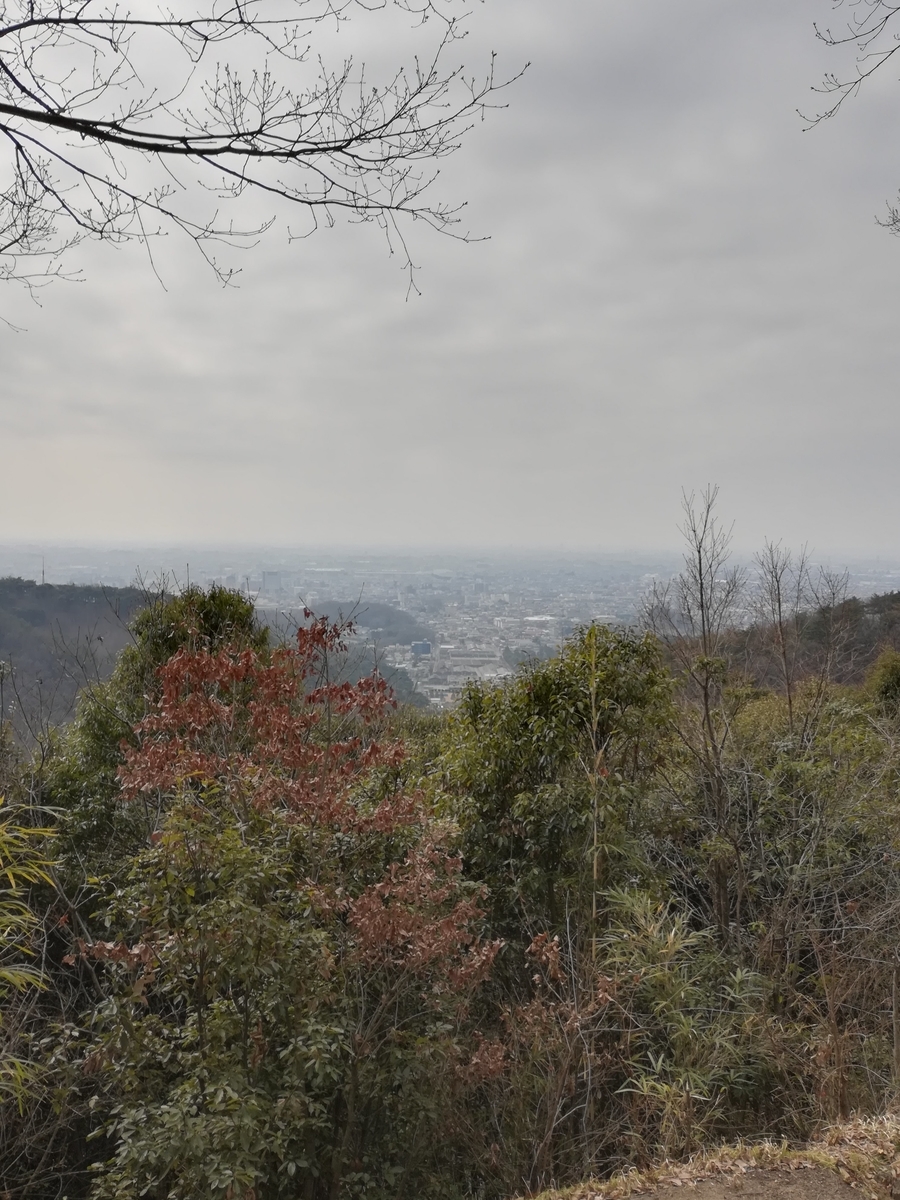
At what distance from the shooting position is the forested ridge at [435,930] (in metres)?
3.24

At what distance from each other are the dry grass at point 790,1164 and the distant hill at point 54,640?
610cm

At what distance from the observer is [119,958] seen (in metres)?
3.16

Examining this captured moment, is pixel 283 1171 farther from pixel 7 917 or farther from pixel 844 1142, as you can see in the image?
pixel 844 1142

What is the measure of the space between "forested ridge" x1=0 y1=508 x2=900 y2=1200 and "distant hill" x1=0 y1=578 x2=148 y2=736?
108 centimetres

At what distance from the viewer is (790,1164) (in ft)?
8.54

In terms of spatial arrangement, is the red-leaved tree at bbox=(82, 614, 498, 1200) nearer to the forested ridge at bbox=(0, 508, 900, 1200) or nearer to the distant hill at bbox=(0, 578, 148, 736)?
the forested ridge at bbox=(0, 508, 900, 1200)

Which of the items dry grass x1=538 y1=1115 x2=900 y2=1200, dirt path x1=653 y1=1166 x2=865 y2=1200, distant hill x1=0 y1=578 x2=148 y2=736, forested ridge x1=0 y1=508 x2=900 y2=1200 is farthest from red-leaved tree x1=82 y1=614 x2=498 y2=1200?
distant hill x1=0 y1=578 x2=148 y2=736

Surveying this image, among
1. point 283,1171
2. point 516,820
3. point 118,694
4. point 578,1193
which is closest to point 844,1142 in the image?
point 578,1193

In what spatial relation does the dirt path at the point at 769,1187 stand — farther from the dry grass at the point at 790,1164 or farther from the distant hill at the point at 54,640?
the distant hill at the point at 54,640

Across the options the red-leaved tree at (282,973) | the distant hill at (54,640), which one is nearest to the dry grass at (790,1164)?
the red-leaved tree at (282,973)

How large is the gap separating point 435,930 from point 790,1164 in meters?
1.71

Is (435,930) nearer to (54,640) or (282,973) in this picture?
(282,973)

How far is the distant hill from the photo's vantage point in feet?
26.1

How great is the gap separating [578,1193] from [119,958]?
2042 millimetres
